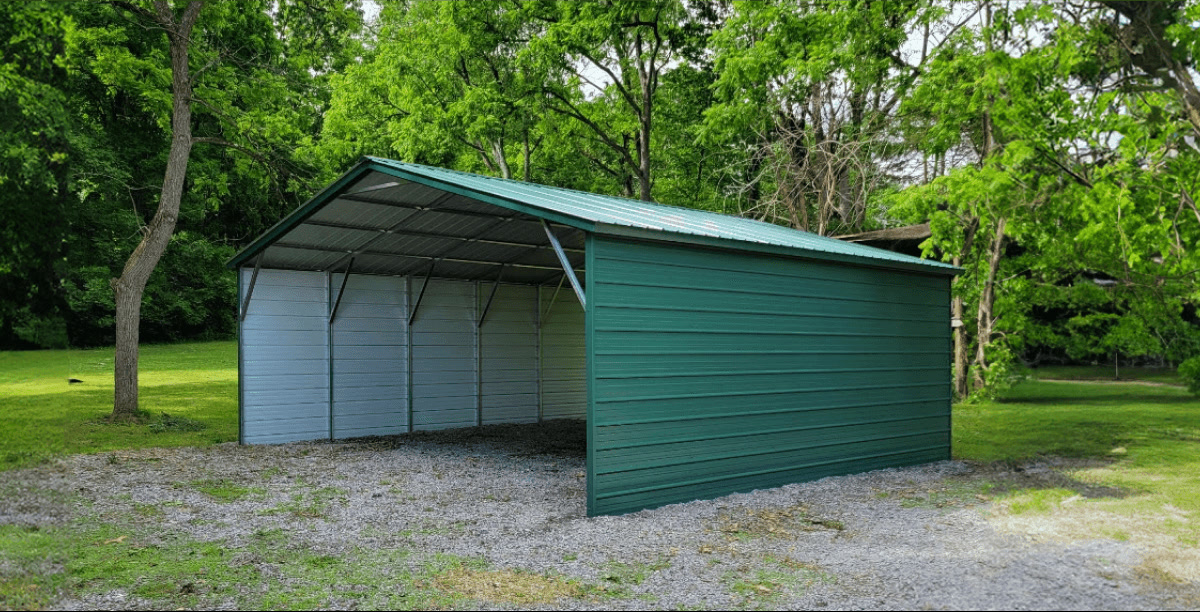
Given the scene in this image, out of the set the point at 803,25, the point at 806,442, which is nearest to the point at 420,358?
the point at 806,442

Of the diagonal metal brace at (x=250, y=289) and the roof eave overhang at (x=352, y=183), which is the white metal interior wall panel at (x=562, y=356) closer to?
the diagonal metal brace at (x=250, y=289)

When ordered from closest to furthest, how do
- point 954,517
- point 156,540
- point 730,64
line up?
point 156,540 < point 954,517 < point 730,64

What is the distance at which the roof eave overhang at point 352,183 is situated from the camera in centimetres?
749

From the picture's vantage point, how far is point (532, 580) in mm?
5398

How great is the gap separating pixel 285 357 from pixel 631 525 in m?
6.99

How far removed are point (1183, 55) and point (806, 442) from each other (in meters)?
7.56

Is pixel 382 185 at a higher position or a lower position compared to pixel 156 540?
higher

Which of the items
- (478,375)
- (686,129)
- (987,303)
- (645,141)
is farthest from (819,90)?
(478,375)

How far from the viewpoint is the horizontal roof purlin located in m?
A: 7.49

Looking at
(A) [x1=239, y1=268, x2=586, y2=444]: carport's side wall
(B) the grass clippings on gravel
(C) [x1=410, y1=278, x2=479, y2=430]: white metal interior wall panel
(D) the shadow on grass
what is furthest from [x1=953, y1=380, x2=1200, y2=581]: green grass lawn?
(C) [x1=410, y1=278, x2=479, y2=430]: white metal interior wall panel

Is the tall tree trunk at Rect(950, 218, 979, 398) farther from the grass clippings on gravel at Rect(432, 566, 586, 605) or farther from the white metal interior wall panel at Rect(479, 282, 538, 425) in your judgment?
the grass clippings on gravel at Rect(432, 566, 586, 605)

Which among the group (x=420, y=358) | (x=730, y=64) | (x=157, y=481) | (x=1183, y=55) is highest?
(x=730, y=64)

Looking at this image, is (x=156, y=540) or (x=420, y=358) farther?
(x=420, y=358)

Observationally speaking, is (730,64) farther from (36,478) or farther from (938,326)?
(36,478)
